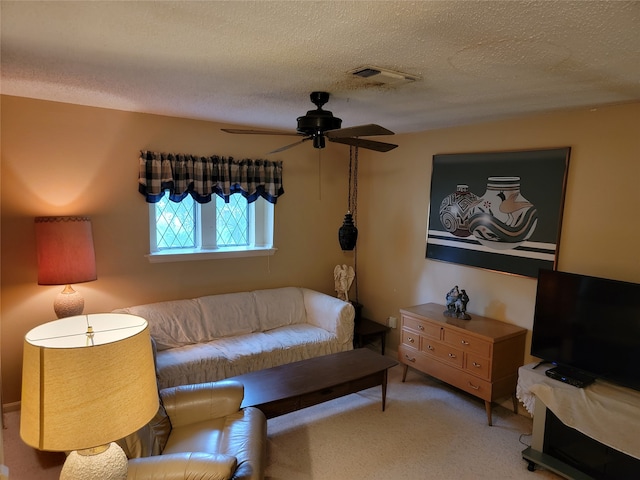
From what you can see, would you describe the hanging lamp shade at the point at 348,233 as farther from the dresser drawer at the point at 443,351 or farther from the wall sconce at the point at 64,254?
the wall sconce at the point at 64,254

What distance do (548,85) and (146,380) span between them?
2.56 m

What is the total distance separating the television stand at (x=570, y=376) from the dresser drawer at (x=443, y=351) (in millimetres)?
693

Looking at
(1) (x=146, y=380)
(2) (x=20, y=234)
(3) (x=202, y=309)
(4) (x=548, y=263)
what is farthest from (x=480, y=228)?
(2) (x=20, y=234)

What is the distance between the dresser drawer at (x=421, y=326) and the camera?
350cm

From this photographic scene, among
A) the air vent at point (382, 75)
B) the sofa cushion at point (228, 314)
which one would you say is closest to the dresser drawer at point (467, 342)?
the sofa cushion at point (228, 314)

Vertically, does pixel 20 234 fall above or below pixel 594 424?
above

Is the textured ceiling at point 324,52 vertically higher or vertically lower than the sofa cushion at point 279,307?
higher

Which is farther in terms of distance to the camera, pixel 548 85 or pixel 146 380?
pixel 548 85

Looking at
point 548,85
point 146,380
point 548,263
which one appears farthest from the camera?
point 548,263

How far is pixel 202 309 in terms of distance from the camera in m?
3.71

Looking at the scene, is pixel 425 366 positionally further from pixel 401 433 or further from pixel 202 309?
pixel 202 309

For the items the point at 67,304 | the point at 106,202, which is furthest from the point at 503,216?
the point at 67,304

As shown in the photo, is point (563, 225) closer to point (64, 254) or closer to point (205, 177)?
point (205, 177)

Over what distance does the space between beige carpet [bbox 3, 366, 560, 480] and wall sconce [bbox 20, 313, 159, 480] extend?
1632 millimetres
